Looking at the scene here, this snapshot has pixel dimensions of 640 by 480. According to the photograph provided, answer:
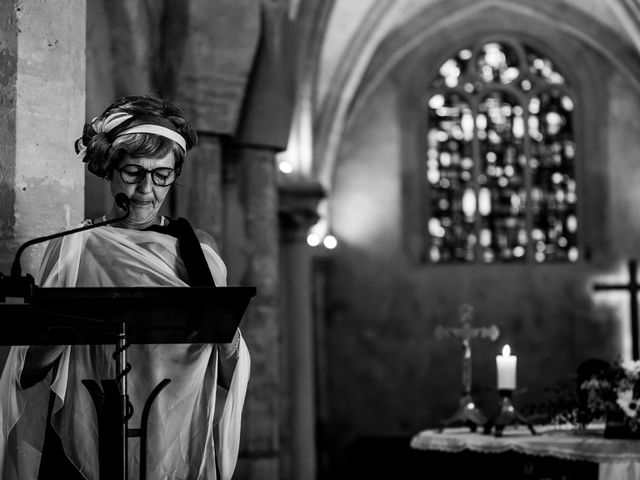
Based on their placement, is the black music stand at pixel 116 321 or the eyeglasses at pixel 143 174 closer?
the black music stand at pixel 116 321

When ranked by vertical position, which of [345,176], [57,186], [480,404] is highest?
[345,176]

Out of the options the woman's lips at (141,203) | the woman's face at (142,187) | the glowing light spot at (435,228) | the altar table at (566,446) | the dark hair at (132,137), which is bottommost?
the altar table at (566,446)

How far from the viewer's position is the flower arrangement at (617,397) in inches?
233

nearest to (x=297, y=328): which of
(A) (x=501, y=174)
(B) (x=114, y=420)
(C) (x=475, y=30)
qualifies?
(A) (x=501, y=174)

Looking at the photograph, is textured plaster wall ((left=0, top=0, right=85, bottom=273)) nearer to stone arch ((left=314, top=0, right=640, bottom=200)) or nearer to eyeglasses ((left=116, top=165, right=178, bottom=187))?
eyeglasses ((left=116, top=165, right=178, bottom=187))

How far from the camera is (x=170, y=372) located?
10.5 feet

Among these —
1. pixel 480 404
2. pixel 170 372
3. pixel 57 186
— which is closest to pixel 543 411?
pixel 57 186

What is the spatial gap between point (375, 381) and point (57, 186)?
1384 centimetres

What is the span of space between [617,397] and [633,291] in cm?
1124

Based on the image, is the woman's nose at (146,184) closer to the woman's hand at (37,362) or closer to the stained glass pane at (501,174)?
the woman's hand at (37,362)

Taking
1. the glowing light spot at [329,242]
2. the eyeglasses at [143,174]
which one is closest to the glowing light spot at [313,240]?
the glowing light spot at [329,242]

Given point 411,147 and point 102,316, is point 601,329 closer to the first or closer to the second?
point 411,147

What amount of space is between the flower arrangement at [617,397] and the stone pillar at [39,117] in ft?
9.32

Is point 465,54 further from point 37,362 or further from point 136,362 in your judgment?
point 37,362
